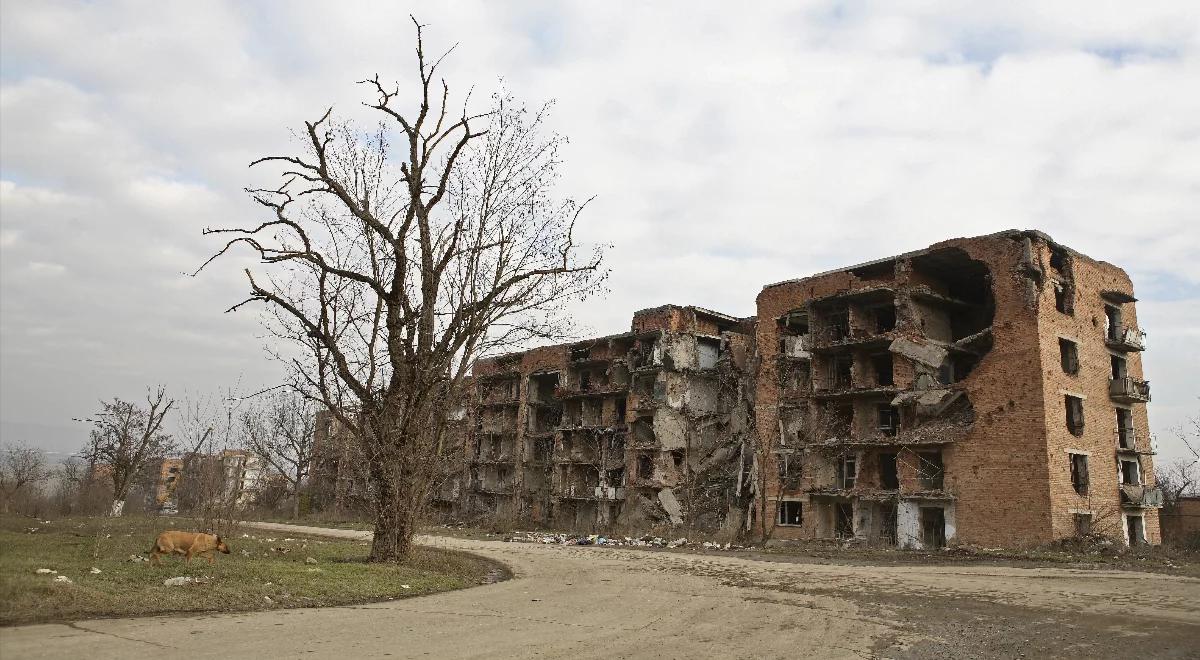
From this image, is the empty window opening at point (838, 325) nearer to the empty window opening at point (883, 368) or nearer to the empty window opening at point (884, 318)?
the empty window opening at point (884, 318)

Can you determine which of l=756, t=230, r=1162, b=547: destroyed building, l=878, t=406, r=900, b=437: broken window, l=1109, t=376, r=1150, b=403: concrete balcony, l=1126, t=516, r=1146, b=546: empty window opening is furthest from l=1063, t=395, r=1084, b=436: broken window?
l=878, t=406, r=900, b=437: broken window

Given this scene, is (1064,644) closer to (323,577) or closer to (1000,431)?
(323,577)

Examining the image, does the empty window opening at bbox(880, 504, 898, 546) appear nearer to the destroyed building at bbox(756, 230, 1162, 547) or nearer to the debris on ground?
the destroyed building at bbox(756, 230, 1162, 547)

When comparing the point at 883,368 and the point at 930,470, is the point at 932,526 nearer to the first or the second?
the point at 930,470

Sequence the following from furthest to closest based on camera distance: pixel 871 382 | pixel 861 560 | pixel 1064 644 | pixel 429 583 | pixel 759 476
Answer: pixel 759 476, pixel 871 382, pixel 861 560, pixel 429 583, pixel 1064 644

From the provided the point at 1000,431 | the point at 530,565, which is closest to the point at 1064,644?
the point at 530,565

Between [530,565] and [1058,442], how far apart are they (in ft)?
77.8

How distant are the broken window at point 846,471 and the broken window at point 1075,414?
9399mm

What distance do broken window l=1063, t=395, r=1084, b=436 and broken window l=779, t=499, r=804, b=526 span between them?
12.7 metres

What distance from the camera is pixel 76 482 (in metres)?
25.2

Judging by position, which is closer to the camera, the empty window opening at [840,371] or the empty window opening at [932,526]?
the empty window opening at [932,526]

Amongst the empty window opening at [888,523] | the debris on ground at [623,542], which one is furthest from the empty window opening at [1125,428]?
the debris on ground at [623,542]

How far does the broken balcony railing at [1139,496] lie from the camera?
113 ft

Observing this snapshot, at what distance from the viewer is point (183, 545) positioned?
12508 mm
